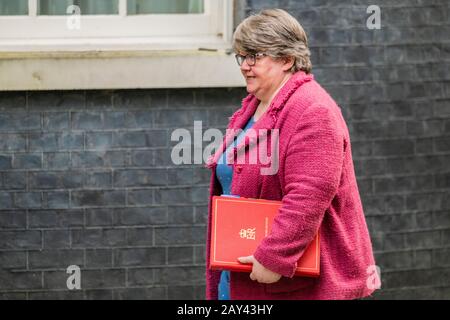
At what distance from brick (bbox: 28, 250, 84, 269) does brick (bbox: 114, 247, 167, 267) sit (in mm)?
261

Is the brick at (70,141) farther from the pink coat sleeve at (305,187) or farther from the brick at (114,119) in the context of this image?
the pink coat sleeve at (305,187)

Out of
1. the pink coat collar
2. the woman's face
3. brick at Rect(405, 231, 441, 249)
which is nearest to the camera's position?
the pink coat collar

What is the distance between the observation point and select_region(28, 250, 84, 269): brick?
5992mm

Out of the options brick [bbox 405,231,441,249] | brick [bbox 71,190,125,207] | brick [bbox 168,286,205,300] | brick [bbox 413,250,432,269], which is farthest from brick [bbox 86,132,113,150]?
brick [bbox 413,250,432,269]

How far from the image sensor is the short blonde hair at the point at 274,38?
372 cm

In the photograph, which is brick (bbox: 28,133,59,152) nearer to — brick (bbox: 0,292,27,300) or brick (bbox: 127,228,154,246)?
brick (bbox: 127,228,154,246)

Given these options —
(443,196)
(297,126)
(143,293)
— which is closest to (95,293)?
(143,293)

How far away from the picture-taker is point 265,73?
12.3 feet

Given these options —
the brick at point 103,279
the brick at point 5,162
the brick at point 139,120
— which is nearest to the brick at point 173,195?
the brick at point 139,120

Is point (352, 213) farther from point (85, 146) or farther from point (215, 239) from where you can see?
point (85, 146)

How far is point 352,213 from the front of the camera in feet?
11.9

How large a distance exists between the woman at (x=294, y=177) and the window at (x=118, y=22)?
88.9 inches

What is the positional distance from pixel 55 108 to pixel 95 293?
1.23 m

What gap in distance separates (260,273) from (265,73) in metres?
0.82
